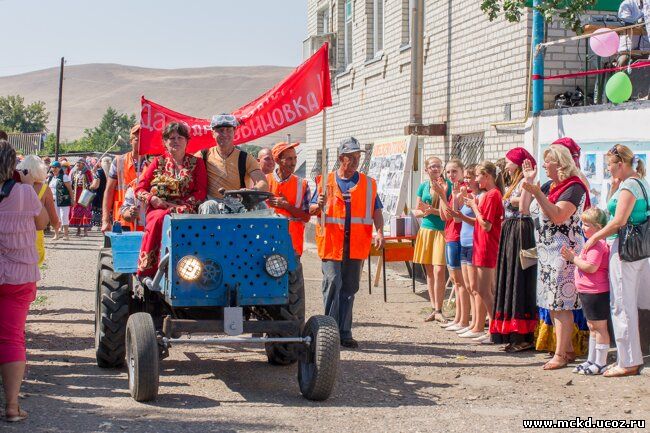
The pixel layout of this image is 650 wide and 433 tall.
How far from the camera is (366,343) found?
10547 millimetres

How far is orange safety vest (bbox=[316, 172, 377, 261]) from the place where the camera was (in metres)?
10.2

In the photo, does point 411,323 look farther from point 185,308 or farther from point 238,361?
point 185,308

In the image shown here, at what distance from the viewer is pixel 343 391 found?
26.4 ft

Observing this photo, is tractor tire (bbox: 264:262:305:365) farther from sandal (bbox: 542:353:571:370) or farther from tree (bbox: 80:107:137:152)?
tree (bbox: 80:107:137:152)

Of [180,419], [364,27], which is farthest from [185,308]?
[364,27]

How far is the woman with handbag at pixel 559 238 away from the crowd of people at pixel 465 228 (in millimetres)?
12

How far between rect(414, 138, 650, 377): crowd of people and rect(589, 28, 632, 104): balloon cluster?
125 centimetres

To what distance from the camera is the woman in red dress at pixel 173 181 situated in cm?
828

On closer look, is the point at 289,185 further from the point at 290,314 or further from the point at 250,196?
the point at 290,314

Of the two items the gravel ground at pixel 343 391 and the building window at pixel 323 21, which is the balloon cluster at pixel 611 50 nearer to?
the gravel ground at pixel 343 391

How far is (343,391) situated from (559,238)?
2.43 meters

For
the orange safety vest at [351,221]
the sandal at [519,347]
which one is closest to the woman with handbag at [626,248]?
the sandal at [519,347]

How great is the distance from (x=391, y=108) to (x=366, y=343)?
444 inches

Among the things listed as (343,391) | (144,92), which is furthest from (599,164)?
(144,92)
